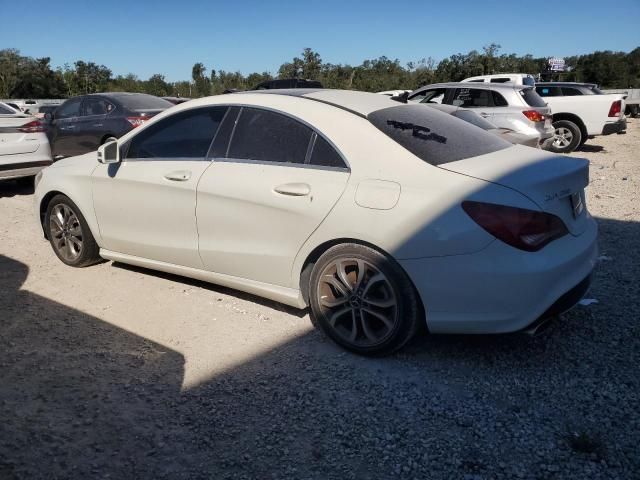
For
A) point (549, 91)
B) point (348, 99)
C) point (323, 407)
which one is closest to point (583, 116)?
point (549, 91)

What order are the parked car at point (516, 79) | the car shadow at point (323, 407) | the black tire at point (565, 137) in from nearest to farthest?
the car shadow at point (323, 407) → the black tire at point (565, 137) → the parked car at point (516, 79)

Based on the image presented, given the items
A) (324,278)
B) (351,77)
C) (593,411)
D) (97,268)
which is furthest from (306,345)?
(351,77)

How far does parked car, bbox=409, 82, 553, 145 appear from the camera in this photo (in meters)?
9.83

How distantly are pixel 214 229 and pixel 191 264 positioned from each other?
0.42 meters

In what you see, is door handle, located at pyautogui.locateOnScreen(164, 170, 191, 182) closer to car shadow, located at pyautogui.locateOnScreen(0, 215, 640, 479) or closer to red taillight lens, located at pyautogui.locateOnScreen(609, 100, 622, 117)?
car shadow, located at pyautogui.locateOnScreen(0, 215, 640, 479)

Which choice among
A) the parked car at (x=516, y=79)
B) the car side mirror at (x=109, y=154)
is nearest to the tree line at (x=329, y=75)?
the parked car at (x=516, y=79)

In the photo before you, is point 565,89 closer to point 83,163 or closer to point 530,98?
point 530,98

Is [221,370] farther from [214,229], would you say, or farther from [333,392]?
[214,229]

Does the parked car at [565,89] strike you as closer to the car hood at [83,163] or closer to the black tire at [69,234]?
the car hood at [83,163]

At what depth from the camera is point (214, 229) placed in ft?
11.9

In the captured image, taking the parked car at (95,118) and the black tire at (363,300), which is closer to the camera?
the black tire at (363,300)

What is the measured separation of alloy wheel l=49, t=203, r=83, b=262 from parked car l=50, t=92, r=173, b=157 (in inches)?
178

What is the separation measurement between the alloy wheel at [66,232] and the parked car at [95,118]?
4519mm

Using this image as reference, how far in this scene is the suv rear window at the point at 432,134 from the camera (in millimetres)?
3117
